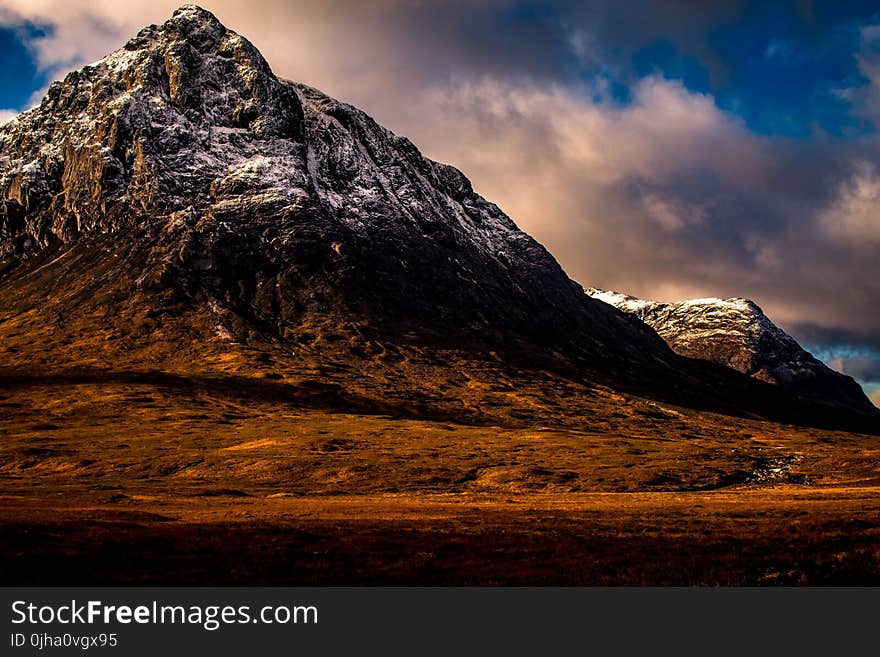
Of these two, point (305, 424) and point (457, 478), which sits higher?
point (305, 424)

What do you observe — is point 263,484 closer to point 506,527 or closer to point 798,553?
point 506,527

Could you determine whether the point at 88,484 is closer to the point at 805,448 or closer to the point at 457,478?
the point at 457,478

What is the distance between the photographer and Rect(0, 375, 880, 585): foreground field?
35219 mm

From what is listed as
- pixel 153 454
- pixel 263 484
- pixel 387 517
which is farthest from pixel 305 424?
pixel 387 517

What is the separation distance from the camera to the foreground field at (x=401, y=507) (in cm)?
3522

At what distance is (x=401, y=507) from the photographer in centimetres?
7888
